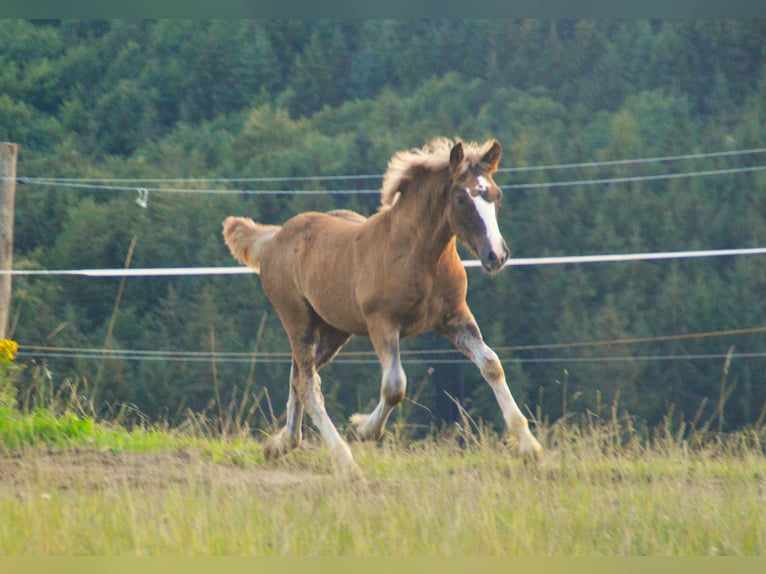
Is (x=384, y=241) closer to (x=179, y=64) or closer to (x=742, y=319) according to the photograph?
(x=742, y=319)

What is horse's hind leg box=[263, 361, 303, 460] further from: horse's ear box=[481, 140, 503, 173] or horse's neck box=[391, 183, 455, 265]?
horse's ear box=[481, 140, 503, 173]

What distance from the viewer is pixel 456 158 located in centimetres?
615

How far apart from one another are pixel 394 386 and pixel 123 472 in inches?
59.8

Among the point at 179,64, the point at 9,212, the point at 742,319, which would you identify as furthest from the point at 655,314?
the point at 9,212

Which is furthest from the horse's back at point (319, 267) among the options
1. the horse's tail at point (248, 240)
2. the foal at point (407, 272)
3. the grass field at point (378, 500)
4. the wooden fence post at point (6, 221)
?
the wooden fence post at point (6, 221)

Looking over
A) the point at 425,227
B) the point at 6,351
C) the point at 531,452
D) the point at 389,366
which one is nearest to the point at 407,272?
the point at 425,227

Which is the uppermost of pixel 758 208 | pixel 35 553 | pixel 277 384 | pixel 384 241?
pixel 384 241

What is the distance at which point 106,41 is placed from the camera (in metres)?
46.7

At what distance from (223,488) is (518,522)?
1.62 metres

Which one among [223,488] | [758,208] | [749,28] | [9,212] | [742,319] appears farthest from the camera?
[749,28]

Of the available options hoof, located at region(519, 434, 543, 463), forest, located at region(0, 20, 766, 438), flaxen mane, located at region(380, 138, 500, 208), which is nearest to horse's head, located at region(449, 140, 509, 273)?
flaxen mane, located at region(380, 138, 500, 208)

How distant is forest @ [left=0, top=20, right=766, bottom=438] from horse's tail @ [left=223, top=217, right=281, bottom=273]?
16754 millimetres

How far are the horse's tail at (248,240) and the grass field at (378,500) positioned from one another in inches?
49.2

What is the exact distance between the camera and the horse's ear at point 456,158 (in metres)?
6.12
